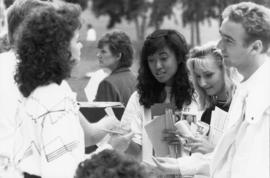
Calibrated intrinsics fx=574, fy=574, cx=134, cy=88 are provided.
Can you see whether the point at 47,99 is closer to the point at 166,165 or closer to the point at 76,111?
the point at 76,111

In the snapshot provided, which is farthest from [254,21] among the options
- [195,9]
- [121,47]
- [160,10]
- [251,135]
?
[160,10]

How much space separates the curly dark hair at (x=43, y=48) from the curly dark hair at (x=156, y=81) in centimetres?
133

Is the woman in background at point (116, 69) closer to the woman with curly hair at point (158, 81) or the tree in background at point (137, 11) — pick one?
the woman with curly hair at point (158, 81)

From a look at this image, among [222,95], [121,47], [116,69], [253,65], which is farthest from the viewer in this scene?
[121,47]

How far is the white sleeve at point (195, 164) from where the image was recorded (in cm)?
329

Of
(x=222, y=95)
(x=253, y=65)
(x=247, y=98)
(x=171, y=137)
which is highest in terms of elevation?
(x=253, y=65)

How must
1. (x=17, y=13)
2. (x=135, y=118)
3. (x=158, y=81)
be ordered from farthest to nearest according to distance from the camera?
(x=158, y=81)
(x=135, y=118)
(x=17, y=13)

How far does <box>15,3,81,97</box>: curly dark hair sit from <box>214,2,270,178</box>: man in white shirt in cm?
82

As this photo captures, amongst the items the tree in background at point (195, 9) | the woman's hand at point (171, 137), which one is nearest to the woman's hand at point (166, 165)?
the woman's hand at point (171, 137)

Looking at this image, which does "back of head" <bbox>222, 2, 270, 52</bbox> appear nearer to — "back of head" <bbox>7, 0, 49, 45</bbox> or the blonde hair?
the blonde hair

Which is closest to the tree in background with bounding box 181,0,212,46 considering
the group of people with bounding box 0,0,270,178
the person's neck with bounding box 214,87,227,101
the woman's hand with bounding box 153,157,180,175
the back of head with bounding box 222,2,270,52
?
the person's neck with bounding box 214,87,227,101

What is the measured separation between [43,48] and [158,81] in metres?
1.54

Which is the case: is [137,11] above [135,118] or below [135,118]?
below

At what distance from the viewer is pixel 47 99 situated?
2.59 m
